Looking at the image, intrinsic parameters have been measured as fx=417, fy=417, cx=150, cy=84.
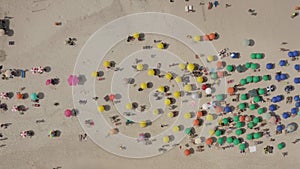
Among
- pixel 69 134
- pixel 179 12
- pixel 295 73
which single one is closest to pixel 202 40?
pixel 179 12

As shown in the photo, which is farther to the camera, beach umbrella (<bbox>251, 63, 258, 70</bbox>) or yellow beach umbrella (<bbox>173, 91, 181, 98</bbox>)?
beach umbrella (<bbox>251, 63, 258, 70</bbox>)

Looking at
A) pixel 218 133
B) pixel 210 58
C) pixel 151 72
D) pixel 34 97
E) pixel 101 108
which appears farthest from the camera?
pixel 210 58

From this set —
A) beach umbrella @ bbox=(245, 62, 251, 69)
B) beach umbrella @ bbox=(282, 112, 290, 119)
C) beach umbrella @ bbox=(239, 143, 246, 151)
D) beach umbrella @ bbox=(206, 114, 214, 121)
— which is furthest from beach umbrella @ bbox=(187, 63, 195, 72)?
beach umbrella @ bbox=(282, 112, 290, 119)

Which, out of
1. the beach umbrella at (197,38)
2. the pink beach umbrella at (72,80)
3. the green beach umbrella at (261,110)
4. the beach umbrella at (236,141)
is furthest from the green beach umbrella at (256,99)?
the pink beach umbrella at (72,80)

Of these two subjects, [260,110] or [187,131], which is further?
[260,110]

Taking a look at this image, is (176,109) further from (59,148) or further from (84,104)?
(59,148)

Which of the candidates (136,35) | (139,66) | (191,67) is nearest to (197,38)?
(191,67)

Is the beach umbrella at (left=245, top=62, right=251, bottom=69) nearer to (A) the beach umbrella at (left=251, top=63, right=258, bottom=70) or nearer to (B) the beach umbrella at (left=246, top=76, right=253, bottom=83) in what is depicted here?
(A) the beach umbrella at (left=251, top=63, right=258, bottom=70)

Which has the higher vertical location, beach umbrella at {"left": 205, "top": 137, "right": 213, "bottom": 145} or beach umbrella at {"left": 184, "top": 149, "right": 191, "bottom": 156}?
beach umbrella at {"left": 205, "top": 137, "right": 213, "bottom": 145}

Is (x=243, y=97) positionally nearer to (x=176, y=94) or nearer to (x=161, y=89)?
(x=176, y=94)

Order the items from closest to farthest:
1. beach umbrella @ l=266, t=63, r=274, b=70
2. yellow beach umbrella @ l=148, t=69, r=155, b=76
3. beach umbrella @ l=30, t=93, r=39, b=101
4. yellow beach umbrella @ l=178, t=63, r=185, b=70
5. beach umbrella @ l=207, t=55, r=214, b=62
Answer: beach umbrella @ l=30, t=93, r=39, b=101 < yellow beach umbrella @ l=148, t=69, r=155, b=76 < yellow beach umbrella @ l=178, t=63, r=185, b=70 < beach umbrella @ l=207, t=55, r=214, b=62 < beach umbrella @ l=266, t=63, r=274, b=70
